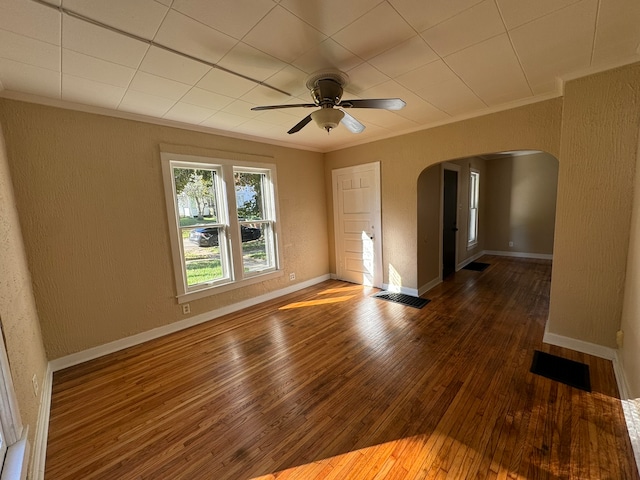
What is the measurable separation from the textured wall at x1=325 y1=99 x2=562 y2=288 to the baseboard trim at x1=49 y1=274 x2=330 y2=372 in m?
2.04

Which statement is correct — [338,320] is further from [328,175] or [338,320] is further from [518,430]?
[328,175]

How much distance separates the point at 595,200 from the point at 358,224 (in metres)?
2.93

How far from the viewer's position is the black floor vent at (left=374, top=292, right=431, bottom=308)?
3723mm

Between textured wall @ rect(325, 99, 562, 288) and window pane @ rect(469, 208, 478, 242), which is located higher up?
textured wall @ rect(325, 99, 562, 288)

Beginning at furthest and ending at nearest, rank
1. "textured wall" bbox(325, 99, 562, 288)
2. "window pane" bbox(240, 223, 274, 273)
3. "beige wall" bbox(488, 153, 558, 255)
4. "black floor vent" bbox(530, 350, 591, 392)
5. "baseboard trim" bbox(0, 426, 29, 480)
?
"beige wall" bbox(488, 153, 558, 255), "window pane" bbox(240, 223, 274, 273), "textured wall" bbox(325, 99, 562, 288), "black floor vent" bbox(530, 350, 591, 392), "baseboard trim" bbox(0, 426, 29, 480)

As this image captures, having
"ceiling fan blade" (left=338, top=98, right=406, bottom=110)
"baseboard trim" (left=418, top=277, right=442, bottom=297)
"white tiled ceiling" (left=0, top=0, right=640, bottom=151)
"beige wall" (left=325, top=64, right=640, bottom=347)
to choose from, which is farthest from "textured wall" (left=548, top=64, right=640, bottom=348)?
"baseboard trim" (left=418, top=277, right=442, bottom=297)

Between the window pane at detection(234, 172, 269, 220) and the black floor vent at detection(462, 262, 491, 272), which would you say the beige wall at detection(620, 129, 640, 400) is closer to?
the black floor vent at detection(462, 262, 491, 272)

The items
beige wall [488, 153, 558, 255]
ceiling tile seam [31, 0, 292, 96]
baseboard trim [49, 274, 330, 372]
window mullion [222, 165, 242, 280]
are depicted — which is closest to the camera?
ceiling tile seam [31, 0, 292, 96]

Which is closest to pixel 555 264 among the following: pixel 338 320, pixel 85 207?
pixel 338 320

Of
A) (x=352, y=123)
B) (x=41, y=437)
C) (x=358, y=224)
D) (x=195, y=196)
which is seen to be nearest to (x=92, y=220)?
(x=195, y=196)

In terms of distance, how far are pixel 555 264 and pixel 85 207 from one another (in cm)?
463

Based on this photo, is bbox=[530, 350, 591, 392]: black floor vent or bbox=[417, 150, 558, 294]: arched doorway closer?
bbox=[530, 350, 591, 392]: black floor vent

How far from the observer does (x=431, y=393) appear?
1984 millimetres

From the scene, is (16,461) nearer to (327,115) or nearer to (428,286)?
(327,115)
